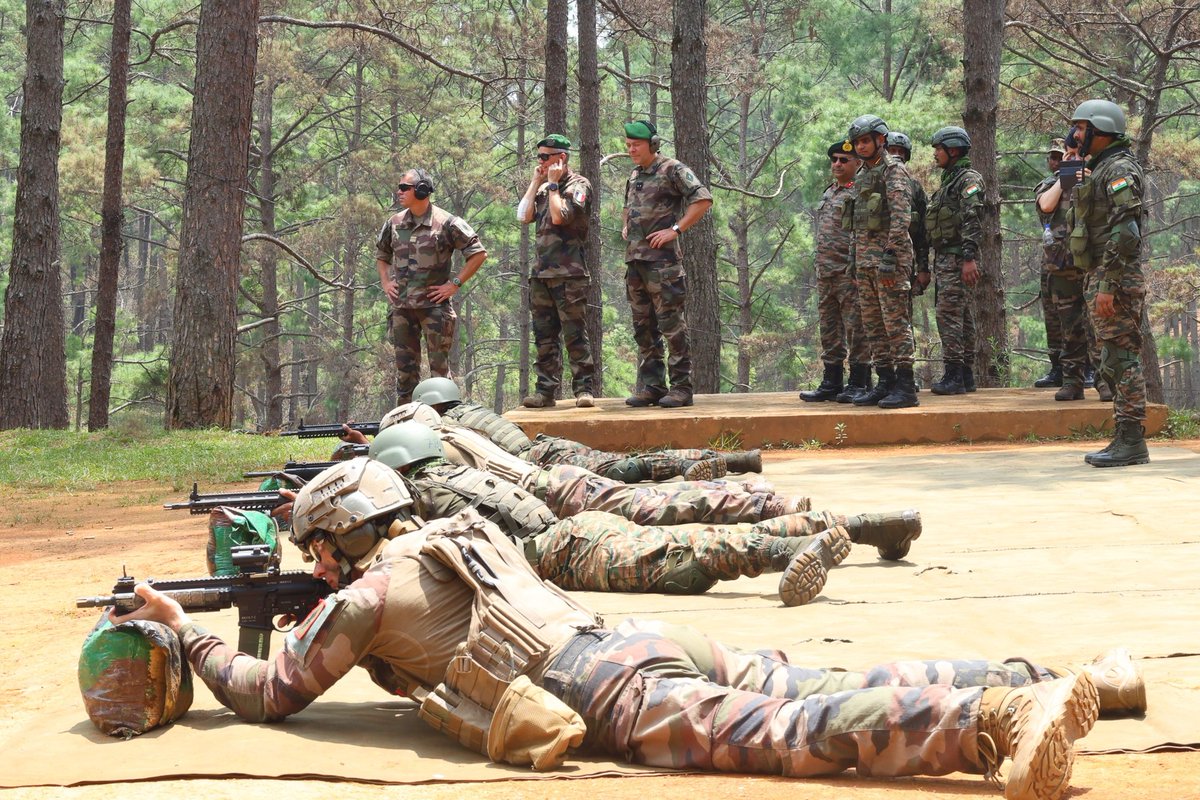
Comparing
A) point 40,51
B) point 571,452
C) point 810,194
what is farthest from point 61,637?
point 810,194

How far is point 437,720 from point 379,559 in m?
0.54

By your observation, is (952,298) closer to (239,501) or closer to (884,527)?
(884,527)

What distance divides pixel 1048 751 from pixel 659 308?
7878 millimetres

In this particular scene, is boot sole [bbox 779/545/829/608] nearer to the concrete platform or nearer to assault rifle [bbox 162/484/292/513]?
assault rifle [bbox 162/484/292/513]

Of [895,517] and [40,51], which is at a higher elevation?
[40,51]

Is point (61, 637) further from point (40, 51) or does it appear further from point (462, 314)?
point (462, 314)

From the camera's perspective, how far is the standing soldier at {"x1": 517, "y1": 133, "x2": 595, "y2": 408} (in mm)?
11148

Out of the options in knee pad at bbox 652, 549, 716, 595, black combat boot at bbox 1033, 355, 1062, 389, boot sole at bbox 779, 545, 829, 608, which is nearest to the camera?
boot sole at bbox 779, 545, 829, 608

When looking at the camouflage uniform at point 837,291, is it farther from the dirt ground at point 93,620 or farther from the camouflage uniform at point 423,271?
the camouflage uniform at point 423,271

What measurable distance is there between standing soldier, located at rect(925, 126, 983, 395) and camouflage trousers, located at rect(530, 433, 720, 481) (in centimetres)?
426

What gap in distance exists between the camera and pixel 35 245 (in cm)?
1761

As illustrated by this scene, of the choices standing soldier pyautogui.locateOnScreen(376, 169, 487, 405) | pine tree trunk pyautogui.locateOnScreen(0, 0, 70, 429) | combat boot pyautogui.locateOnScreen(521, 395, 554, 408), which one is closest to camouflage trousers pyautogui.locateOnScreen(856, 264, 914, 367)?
combat boot pyautogui.locateOnScreen(521, 395, 554, 408)

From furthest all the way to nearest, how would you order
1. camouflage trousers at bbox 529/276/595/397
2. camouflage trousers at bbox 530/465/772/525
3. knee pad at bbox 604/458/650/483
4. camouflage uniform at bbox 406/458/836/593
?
camouflage trousers at bbox 529/276/595/397
knee pad at bbox 604/458/650/483
camouflage trousers at bbox 530/465/772/525
camouflage uniform at bbox 406/458/836/593

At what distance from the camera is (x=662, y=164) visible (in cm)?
1070
